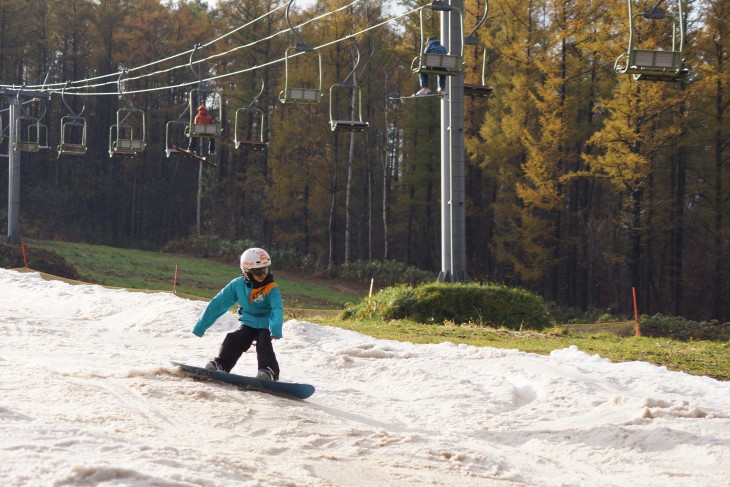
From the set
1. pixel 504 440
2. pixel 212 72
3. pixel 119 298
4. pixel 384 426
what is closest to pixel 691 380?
pixel 504 440

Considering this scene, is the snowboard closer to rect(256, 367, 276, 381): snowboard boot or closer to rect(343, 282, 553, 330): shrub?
rect(256, 367, 276, 381): snowboard boot

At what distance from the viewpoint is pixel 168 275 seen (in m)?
39.3

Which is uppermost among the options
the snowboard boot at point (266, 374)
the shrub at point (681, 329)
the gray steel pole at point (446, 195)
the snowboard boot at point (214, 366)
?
the gray steel pole at point (446, 195)

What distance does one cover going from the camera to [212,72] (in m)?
61.8

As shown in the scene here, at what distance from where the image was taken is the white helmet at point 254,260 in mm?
9227

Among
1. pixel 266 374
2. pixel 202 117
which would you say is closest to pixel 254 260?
pixel 266 374

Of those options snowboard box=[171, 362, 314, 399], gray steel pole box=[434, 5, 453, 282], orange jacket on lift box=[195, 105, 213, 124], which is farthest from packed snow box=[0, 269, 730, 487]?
orange jacket on lift box=[195, 105, 213, 124]

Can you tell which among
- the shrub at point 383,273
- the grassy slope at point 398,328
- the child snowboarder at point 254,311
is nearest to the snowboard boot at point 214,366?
the child snowboarder at point 254,311

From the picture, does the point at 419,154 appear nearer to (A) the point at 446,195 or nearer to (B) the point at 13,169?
(B) the point at 13,169

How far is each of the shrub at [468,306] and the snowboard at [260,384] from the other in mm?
9183

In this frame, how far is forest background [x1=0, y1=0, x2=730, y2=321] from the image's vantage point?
110 feet

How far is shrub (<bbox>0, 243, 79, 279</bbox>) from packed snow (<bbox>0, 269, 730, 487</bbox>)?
20.8m

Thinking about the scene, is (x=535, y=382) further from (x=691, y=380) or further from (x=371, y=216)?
(x=371, y=216)

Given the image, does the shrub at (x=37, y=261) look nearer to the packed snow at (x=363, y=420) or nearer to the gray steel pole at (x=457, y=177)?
the gray steel pole at (x=457, y=177)
